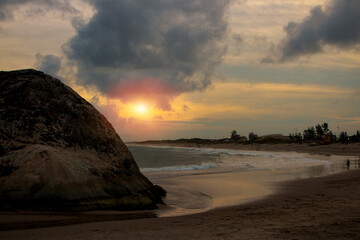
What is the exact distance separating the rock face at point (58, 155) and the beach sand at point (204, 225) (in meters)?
0.53

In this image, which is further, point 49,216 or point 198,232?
point 49,216

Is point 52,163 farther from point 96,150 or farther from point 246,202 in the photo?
point 246,202

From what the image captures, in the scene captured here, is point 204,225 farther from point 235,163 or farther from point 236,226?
point 235,163

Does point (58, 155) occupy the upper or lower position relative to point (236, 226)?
upper

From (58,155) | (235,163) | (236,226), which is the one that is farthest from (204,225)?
(235,163)

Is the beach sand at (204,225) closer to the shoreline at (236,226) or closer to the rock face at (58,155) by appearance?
the shoreline at (236,226)

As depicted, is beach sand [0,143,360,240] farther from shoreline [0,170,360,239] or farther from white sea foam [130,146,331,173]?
white sea foam [130,146,331,173]

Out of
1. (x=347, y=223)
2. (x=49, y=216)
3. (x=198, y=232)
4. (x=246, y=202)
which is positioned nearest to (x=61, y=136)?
(x=49, y=216)

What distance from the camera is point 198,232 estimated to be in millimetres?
6348

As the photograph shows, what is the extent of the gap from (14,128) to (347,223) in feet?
30.0

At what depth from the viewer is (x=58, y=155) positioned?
27.9ft

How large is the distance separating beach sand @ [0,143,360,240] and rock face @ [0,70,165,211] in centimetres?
53

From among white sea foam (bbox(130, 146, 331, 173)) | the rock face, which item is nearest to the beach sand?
the rock face

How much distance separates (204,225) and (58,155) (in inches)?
176
